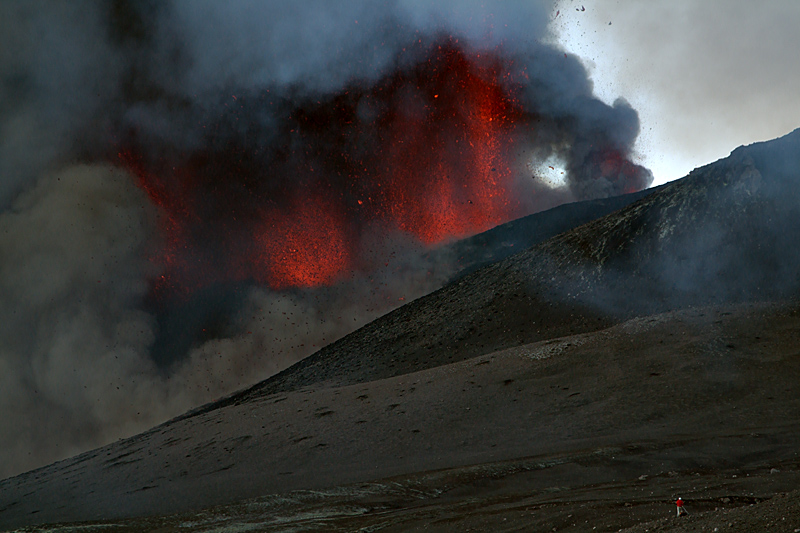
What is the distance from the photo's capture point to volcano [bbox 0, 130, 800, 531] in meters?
9.65

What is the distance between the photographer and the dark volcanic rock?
22562 mm

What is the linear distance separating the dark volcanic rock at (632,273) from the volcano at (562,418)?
0.31ft

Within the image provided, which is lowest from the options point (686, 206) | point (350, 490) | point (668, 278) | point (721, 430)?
point (721, 430)

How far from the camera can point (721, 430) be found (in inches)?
480

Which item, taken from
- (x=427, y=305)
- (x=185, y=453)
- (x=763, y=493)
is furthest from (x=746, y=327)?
(x=427, y=305)

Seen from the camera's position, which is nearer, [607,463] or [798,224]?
[607,463]

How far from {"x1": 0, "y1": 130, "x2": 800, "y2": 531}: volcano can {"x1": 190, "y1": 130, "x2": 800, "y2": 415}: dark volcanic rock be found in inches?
3.7

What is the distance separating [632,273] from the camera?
26.3 m

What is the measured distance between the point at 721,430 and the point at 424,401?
7.70 meters

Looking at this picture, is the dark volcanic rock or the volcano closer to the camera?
the volcano

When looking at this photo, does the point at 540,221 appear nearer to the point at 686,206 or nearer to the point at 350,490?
the point at 686,206

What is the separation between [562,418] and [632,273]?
14.1 metres

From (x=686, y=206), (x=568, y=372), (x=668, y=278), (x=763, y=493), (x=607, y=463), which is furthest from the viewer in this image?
(x=686, y=206)

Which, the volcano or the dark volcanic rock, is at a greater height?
the dark volcanic rock
